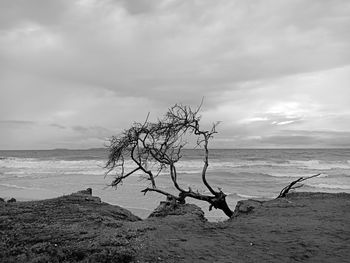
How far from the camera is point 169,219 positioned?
874cm

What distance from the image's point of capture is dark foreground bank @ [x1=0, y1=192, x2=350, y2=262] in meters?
5.98

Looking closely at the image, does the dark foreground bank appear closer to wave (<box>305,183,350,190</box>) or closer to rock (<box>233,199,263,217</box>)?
rock (<box>233,199,263,217</box>)

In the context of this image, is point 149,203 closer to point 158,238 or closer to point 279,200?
point 279,200

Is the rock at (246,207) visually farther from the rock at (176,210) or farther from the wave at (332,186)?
the wave at (332,186)

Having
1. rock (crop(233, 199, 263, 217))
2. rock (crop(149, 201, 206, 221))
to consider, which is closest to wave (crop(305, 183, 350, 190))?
rock (crop(233, 199, 263, 217))

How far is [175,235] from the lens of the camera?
7.19 m

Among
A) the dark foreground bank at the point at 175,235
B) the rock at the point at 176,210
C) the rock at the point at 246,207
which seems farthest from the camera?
the rock at the point at 246,207

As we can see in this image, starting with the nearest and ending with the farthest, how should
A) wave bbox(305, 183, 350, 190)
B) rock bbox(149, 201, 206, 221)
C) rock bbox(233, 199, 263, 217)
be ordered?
rock bbox(149, 201, 206, 221) → rock bbox(233, 199, 263, 217) → wave bbox(305, 183, 350, 190)

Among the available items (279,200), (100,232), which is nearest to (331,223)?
(279,200)

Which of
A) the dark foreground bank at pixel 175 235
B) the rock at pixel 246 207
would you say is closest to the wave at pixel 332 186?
the dark foreground bank at pixel 175 235

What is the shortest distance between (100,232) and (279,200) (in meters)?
6.56

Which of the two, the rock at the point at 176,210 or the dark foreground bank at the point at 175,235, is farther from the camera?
the rock at the point at 176,210

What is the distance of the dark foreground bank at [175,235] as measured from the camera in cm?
598

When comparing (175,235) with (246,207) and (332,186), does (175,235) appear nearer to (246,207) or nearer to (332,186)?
(246,207)
